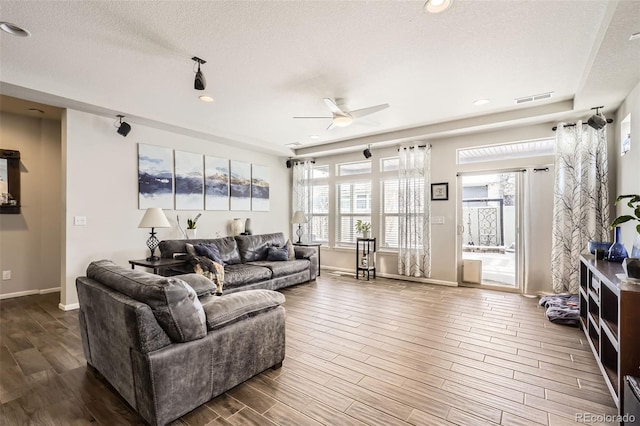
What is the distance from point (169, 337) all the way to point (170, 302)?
0.24m

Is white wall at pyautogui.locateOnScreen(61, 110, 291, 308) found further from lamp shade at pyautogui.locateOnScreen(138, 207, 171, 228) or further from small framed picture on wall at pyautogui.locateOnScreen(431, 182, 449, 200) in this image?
small framed picture on wall at pyautogui.locateOnScreen(431, 182, 449, 200)

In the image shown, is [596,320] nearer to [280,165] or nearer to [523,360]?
[523,360]

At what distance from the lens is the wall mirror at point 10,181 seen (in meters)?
4.51

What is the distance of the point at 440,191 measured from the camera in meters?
5.56

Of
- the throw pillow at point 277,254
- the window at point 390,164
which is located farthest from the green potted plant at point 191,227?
the window at point 390,164

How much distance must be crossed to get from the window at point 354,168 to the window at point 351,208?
0.84 feet

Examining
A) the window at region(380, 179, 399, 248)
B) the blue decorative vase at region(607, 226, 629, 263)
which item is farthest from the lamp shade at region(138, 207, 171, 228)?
the blue decorative vase at region(607, 226, 629, 263)

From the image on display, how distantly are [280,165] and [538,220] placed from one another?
5443 mm

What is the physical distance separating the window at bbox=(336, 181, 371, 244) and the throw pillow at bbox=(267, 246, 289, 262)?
1833mm

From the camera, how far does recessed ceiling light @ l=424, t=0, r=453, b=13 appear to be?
7.02 feet

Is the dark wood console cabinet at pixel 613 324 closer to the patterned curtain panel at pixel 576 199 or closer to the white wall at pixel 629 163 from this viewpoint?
the white wall at pixel 629 163

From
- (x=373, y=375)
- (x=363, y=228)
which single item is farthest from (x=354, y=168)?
(x=373, y=375)

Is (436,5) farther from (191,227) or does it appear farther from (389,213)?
(191,227)

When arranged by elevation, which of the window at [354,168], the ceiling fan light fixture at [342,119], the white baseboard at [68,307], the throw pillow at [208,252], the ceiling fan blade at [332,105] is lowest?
the white baseboard at [68,307]
